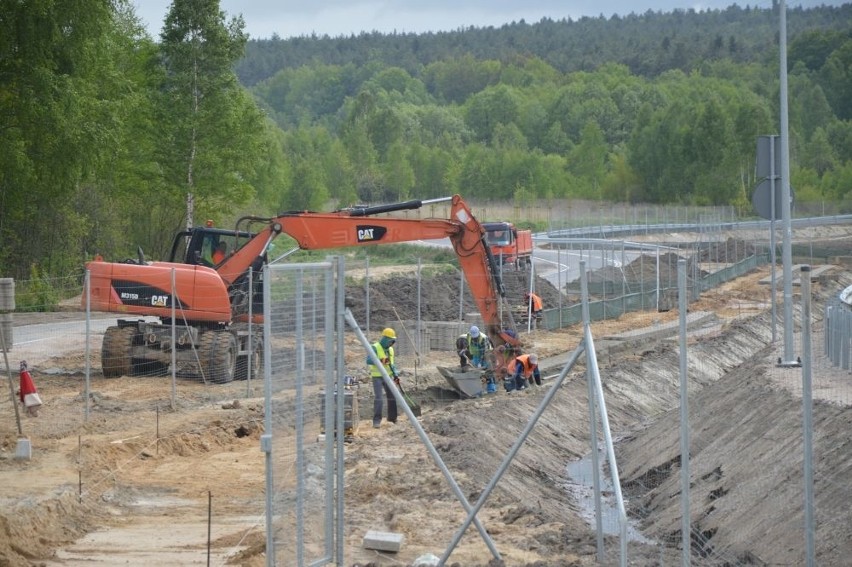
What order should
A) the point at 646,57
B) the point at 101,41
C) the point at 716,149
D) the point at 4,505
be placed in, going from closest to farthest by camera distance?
1. the point at 4,505
2. the point at 101,41
3. the point at 716,149
4. the point at 646,57

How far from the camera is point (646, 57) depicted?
197 meters

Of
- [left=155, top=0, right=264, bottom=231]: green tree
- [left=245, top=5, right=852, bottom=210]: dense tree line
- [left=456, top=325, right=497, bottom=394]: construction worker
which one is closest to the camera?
[left=456, top=325, right=497, bottom=394]: construction worker

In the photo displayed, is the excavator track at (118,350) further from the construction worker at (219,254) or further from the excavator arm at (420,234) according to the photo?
the excavator arm at (420,234)

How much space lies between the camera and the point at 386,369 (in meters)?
17.6

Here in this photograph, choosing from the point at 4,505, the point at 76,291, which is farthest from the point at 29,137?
the point at 4,505

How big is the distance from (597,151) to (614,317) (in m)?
72.5

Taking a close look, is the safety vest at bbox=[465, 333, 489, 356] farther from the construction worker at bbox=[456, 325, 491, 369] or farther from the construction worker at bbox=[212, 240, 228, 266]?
the construction worker at bbox=[212, 240, 228, 266]

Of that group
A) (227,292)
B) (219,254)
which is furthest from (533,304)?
(227,292)

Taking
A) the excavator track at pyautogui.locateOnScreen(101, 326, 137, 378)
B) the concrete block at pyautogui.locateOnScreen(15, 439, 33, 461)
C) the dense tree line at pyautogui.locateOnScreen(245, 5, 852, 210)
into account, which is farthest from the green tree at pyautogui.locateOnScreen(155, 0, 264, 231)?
the dense tree line at pyautogui.locateOnScreen(245, 5, 852, 210)

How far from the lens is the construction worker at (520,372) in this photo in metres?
23.0

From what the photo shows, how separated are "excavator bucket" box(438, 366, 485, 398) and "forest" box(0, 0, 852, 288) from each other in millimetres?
12731

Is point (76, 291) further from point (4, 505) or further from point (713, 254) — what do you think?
point (713, 254)

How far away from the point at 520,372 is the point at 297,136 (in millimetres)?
86598

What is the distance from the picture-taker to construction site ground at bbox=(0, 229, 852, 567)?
11.7 meters
